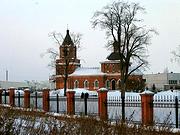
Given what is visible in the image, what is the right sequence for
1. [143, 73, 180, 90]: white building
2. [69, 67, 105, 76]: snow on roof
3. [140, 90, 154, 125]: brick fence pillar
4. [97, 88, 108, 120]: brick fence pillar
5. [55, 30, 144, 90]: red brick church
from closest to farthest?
[140, 90, 154, 125]: brick fence pillar < [97, 88, 108, 120]: brick fence pillar < [55, 30, 144, 90]: red brick church < [69, 67, 105, 76]: snow on roof < [143, 73, 180, 90]: white building

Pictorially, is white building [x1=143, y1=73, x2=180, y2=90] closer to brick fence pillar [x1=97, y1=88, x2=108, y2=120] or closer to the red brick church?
the red brick church

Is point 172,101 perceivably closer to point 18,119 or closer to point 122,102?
point 122,102

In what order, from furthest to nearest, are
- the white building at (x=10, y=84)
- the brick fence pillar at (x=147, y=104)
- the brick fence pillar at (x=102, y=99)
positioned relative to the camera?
the white building at (x=10, y=84) < the brick fence pillar at (x=102, y=99) < the brick fence pillar at (x=147, y=104)

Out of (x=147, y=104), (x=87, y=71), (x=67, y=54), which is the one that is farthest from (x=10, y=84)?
(x=147, y=104)

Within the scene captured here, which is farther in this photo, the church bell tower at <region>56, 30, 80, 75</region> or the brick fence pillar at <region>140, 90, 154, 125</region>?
the church bell tower at <region>56, 30, 80, 75</region>

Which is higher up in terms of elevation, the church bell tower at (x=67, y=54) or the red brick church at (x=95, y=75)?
the church bell tower at (x=67, y=54)

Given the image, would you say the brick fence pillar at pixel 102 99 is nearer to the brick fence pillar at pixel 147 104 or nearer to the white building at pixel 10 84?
the brick fence pillar at pixel 147 104

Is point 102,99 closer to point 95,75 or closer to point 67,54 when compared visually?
point 67,54

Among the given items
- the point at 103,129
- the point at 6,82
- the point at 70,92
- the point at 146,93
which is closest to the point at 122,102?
the point at 146,93

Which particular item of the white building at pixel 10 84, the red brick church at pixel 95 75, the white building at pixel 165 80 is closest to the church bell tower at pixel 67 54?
the red brick church at pixel 95 75

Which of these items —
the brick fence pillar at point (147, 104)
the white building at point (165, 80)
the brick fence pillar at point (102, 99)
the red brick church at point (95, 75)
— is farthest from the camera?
the white building at point (165, 80)

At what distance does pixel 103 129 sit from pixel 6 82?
325ft

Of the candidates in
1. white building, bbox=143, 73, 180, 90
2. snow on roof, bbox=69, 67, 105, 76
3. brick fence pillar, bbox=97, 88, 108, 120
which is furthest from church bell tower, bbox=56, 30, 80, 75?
white building, bbox=143, 73, 180, 90

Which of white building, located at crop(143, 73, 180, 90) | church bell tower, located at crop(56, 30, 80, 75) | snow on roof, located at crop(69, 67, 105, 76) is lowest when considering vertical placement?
white building, located at crop(143, 73, 180, 90)
